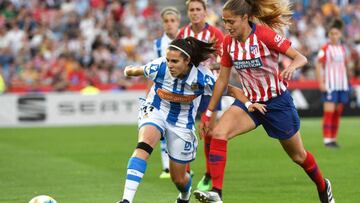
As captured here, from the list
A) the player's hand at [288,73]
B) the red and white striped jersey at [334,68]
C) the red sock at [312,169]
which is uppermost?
the player's hand at [288,73]

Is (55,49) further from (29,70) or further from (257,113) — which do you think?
(257,113)

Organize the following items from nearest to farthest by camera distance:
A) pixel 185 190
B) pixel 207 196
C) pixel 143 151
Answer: pixel 207 196
pixel 143 151
pixel 185 190

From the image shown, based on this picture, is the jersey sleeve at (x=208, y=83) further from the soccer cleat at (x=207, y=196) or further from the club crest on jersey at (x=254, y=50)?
the soccer cleat at (x=207, y=196)

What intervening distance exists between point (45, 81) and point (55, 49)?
1816mm

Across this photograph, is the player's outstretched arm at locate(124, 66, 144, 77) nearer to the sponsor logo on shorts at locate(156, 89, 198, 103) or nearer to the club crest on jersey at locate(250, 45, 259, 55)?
the sponsor logo on shorts at locate(156, 89, 198, 103)

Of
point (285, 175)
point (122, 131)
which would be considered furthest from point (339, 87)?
point (122, 131)

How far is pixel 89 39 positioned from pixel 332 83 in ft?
39.9

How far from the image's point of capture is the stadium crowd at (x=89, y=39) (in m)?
→ 25.3

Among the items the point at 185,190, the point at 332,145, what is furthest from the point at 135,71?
the point at 332,145

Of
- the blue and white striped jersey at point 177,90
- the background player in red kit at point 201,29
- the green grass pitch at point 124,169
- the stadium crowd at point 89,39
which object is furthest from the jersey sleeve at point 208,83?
the stadium crowd at point 89,39

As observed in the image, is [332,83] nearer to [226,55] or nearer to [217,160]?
[226,55]

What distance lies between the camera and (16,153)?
52.2ft

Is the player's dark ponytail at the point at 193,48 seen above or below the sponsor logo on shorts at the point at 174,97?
above

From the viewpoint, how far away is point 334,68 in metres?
17.0
